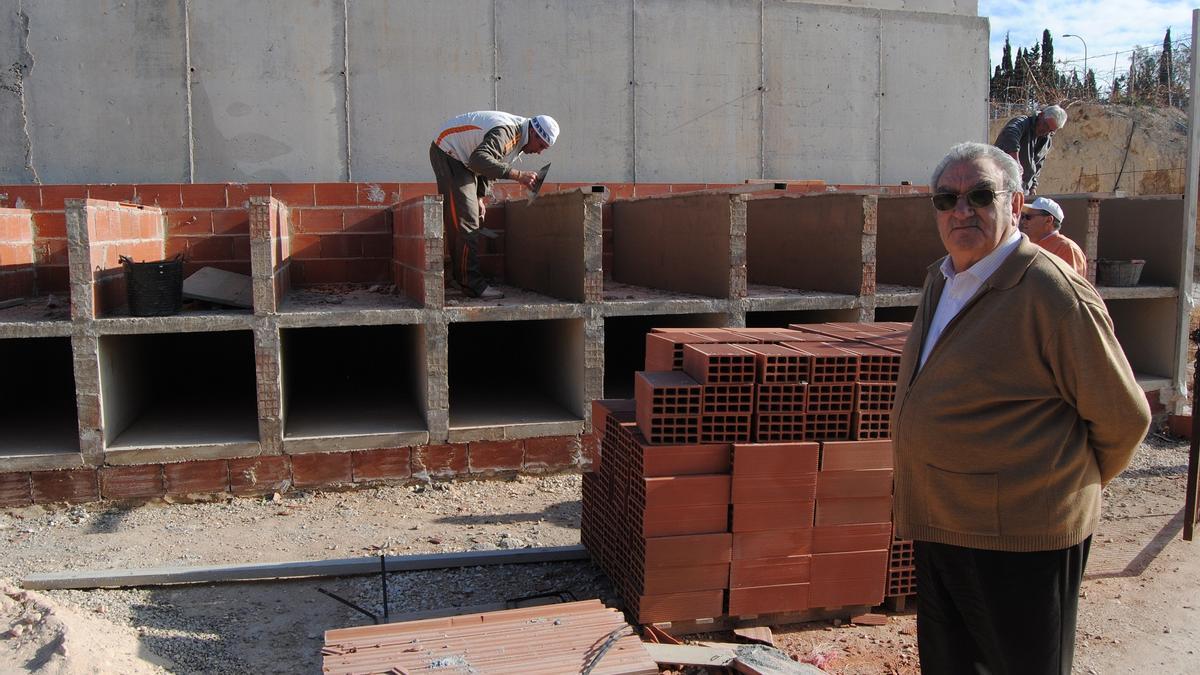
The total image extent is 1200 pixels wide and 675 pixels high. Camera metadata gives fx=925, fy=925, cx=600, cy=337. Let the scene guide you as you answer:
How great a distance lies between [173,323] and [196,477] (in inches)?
38.7

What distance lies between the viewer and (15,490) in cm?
564

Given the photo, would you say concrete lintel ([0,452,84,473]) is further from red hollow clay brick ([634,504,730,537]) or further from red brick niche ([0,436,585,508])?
red hollow clay brick ([634,504,730,537])

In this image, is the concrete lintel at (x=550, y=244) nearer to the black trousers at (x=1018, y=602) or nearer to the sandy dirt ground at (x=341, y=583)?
the sandy dirt ground at (x=341, y=583)

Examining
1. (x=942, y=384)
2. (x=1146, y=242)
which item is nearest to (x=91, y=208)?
(x=942, y=384)

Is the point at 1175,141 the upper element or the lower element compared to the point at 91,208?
upper

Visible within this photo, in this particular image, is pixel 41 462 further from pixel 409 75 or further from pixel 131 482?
pixel 409 75

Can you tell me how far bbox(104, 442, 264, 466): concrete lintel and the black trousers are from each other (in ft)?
15.0

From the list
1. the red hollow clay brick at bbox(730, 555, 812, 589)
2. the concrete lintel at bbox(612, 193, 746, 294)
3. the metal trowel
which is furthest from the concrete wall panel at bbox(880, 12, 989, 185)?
the red hollow clay brick at bbox(730, 555, 812, 589)

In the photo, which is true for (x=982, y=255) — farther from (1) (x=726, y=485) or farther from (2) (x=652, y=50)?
(2) (x=652, y=50)

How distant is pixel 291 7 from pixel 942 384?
8126 millimetres

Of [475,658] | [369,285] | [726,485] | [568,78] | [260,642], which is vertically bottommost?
[260,642]

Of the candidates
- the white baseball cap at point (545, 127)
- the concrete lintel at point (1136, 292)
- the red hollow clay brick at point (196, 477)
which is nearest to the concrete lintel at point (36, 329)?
the red hollow clay brick at point (196, 477)

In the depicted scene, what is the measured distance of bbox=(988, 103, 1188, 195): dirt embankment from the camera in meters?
19.1

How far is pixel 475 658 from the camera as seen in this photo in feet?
10.4
